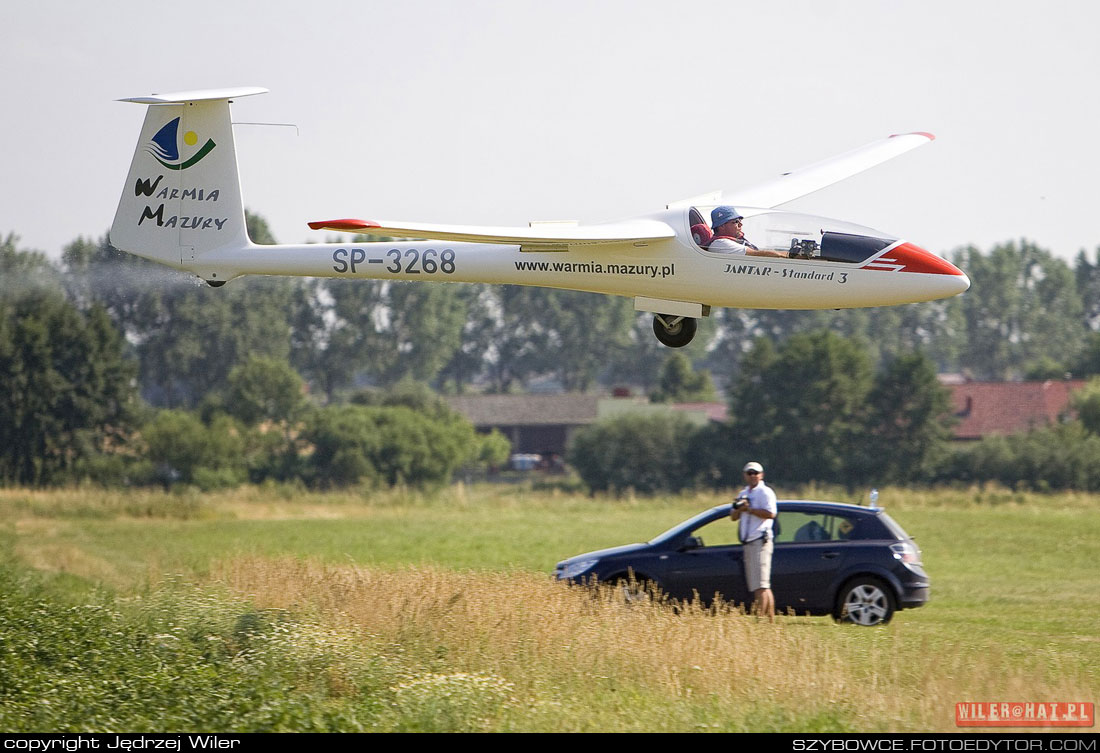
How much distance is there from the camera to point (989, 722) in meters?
9.20

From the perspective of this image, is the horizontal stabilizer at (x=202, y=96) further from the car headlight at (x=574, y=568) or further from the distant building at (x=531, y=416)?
the distant building at (x=531, y=416)

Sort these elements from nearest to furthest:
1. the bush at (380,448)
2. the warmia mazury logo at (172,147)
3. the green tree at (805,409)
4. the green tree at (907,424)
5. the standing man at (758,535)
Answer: the standing man at (758,535), the warmia mazury logo at (172,147), the green tree at (805,409), the green tree at (907,424), the bush at (380,448)

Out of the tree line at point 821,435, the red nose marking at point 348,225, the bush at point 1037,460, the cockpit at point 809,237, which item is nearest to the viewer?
the red nose marking at point 348,225

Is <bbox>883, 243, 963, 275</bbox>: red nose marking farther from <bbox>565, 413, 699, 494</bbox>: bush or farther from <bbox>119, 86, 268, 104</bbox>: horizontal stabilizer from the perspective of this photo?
<bbox>565, 413, 699, 494</bbox>: bush

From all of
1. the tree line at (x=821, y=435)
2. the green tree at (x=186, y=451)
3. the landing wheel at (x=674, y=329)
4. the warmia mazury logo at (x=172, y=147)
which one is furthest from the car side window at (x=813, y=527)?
the green tree at (x=186, y=451)

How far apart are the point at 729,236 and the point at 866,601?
4.70 meters

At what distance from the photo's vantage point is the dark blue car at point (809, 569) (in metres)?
14.5

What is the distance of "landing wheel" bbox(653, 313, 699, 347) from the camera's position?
1417 centimetres

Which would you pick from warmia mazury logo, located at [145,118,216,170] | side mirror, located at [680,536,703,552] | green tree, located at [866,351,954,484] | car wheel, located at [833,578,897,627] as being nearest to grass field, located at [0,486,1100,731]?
car wheel, located at [833,578,897,627]

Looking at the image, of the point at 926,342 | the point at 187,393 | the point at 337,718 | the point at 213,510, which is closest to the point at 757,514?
the point at 337,718

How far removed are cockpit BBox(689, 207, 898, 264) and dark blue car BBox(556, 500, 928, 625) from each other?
3601 millimetres

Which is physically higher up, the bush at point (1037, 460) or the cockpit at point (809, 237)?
the cockpit at point (809, 237)

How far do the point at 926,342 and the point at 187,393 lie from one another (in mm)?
74016

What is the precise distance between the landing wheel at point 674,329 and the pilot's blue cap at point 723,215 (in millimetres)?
1372
